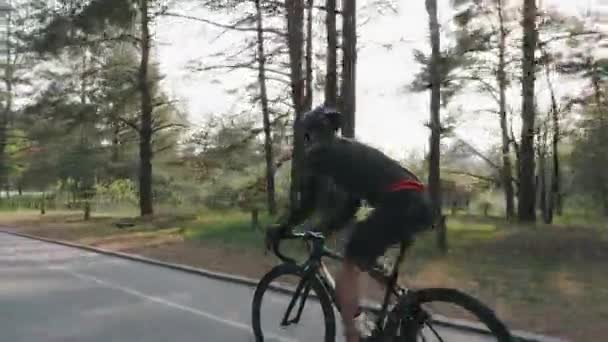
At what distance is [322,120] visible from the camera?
452 centimetres

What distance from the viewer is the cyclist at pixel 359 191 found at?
4.32 metres

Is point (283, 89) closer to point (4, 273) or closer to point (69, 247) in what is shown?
point (69, 247)

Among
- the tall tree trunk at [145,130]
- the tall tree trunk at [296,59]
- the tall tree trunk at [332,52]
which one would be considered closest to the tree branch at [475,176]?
the tall tree trunk at [145,130]

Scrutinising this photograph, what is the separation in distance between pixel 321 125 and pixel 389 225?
0.76 meters

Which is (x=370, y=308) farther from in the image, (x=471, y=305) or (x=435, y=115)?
(x=435, y=115)

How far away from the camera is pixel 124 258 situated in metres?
16.3

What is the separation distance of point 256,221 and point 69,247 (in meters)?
5.91

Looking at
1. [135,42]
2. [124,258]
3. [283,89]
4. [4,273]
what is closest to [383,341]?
[4,273]

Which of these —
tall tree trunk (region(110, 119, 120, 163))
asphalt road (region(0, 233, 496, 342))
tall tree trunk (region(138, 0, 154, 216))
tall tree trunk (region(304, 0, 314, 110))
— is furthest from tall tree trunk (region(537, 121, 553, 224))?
asphalt road (region(0, 233, 496, 342))

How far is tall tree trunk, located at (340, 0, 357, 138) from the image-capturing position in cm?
1659

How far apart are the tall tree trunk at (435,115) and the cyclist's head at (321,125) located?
31.5ft

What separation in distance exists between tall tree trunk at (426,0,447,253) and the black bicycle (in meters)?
8.66

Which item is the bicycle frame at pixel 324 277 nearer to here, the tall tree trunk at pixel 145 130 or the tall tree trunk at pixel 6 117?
the tall tree trunk at pixel 145 130

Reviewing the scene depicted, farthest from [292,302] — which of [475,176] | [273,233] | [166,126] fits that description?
[475,176]
